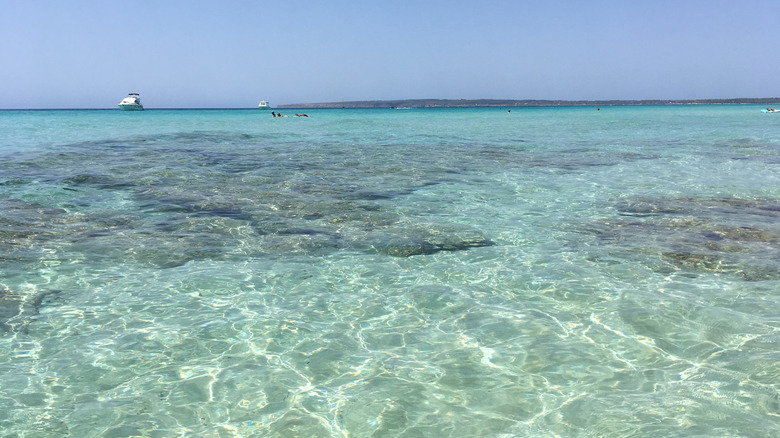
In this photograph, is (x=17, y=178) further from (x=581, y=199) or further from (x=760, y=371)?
(x=760, y=371)

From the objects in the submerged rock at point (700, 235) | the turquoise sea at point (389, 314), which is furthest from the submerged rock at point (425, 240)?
the submerged rock at point (700, 235)

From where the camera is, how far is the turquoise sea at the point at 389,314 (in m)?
4.51

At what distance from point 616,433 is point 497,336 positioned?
Result: 6.09 feet

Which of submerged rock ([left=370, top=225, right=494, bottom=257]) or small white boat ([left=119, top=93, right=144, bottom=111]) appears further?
small white boat ([left=119, top=93, right=144, bottom=111])

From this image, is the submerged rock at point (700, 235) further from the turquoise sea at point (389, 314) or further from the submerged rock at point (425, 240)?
the submerged rock at point (425, 240)

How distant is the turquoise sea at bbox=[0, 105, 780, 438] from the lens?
4.51 meters

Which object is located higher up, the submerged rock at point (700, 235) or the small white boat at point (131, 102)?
the small white boat at point (131, 102)

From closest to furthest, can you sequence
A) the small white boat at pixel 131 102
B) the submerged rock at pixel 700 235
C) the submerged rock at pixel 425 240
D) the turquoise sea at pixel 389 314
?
the turquoise sea at pixel 389 314, the submerged rock at pixel 700 235, the submerged rock at pixel 425 240, the small white boat at pixel 131 102

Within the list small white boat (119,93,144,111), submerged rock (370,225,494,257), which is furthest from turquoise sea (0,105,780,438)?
small white boat (119,93,144,111)

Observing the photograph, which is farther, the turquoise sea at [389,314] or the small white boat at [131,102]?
the small white boat at [131,102]

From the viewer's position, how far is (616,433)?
4.21 metres

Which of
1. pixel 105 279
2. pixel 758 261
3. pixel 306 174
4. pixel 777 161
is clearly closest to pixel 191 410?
pixel 105 279

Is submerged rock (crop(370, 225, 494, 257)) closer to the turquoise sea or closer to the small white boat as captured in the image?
the turquoise sea

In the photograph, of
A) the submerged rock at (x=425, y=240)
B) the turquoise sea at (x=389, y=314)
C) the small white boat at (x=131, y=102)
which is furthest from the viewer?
the small white boat at (x=131, y=102)
